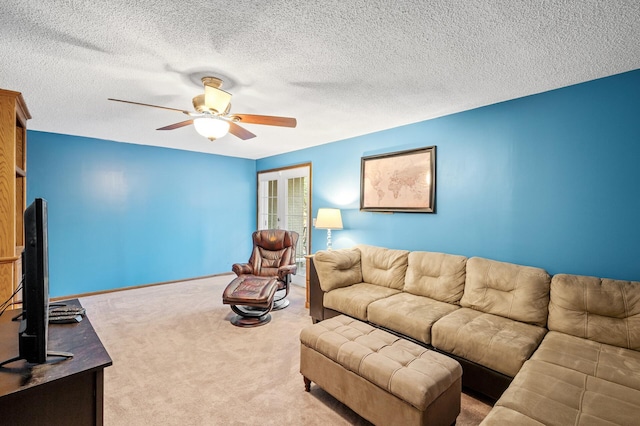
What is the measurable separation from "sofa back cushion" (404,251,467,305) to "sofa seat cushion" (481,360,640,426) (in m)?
1.20

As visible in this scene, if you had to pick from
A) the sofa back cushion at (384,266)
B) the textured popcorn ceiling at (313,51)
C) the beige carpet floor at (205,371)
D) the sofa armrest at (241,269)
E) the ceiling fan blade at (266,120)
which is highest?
the textured popcorn ceiling at (313,51)

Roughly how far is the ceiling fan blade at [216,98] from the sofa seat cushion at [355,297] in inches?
84.6

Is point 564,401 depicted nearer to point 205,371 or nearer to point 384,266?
point 384,266

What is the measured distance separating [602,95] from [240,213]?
5.59 m

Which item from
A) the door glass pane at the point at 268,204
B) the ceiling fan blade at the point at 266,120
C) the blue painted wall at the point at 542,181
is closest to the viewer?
the blue painted wall at the point at 542,181

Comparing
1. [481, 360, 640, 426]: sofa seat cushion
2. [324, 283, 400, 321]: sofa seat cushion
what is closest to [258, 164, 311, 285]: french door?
[324, 283, 400, 321]: sofa seat cushion

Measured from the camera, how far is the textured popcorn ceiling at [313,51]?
1.57 metres

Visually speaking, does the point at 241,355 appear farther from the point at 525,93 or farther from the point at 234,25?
the point at 525,93

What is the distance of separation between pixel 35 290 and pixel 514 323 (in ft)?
9.63

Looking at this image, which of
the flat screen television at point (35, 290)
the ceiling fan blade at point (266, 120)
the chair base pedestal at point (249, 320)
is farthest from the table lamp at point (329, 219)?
the flat screen television at point (35, 290)

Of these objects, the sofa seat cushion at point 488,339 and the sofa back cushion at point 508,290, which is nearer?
the sofa seat cushion at point 488,339

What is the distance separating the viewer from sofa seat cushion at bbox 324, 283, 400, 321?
2.94m

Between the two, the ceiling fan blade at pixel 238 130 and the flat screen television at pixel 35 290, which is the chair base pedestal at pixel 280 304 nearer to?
the ceiling fan blade at pixel 238 130


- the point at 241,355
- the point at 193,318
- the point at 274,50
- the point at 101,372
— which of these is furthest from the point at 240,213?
the point at 101,372
